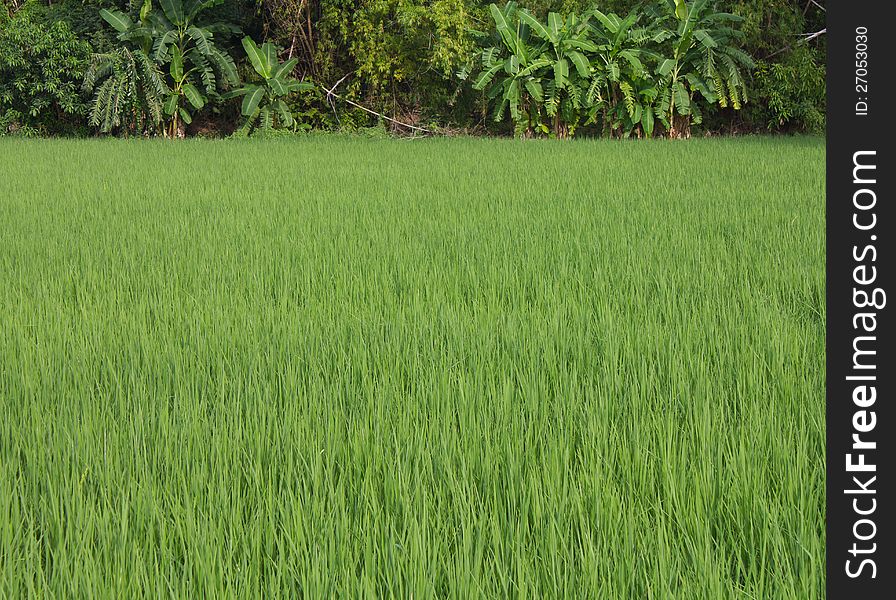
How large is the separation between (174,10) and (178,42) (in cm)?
66

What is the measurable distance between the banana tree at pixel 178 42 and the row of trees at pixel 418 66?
3 cm

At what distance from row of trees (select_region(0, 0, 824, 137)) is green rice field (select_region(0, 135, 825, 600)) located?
315 inches

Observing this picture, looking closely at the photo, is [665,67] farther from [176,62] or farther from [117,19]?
[117,19]

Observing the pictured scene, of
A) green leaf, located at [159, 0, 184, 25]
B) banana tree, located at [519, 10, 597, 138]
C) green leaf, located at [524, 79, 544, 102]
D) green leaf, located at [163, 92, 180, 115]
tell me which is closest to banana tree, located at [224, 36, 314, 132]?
green leaf, located at [163, 92, 180, 115]

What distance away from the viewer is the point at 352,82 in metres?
14.1

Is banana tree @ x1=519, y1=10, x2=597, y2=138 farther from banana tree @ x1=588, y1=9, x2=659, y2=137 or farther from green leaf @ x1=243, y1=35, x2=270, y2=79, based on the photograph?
green leaf @ x1=243, y1=35, x2=270, y2=79

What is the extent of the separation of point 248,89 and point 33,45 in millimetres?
3270

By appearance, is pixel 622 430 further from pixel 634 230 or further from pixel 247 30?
pixel 247 30

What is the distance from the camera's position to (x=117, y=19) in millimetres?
12453

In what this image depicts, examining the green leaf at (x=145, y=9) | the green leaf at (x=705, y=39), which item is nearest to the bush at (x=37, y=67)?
the green leaf at (x=145, y=9)

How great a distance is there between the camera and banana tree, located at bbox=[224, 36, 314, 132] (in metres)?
12.6

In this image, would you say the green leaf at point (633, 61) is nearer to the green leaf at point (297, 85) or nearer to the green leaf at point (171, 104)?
the green leaf at point (297, 85)

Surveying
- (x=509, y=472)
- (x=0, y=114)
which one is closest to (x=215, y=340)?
(x=509, y=472)

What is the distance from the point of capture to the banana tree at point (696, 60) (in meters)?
11.4
